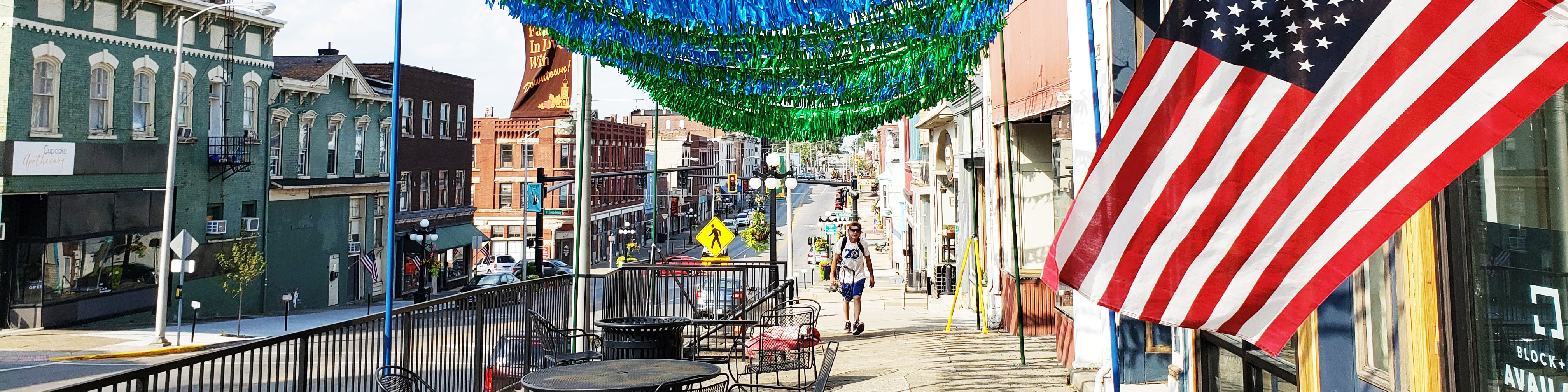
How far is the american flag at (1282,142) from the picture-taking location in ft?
8.23

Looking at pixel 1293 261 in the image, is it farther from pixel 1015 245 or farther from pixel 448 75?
pixel 448 75

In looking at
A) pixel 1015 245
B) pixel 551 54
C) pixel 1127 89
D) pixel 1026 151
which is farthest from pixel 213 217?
pixel 1127 89

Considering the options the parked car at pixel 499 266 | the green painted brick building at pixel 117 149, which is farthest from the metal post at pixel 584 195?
the parked car at pixel 499 266

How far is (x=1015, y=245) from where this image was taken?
26.7ft

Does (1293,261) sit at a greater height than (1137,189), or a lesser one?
lesser

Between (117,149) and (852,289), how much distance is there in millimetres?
23238

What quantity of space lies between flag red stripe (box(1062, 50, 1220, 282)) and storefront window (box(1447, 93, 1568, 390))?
118cm

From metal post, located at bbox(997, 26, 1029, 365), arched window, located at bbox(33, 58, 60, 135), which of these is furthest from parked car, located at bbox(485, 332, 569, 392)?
arched window, located at bbox(33, 58, 60, 135)

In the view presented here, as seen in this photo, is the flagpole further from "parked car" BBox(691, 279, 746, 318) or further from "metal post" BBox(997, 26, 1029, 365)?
"parked car" BBox(691, 279, 746, 318)

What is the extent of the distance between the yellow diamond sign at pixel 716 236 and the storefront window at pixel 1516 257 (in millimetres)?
17863

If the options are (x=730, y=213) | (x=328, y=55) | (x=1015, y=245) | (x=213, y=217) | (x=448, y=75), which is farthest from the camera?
(x=730, y=213)

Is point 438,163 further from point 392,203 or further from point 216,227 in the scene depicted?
point 392,203

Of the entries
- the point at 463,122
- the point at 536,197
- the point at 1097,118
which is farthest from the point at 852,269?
the point at 463,122

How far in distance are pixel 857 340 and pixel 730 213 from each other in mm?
102861
